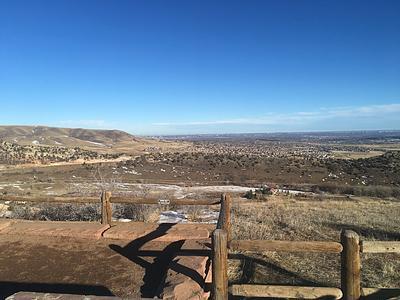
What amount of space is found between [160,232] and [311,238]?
4406 mm

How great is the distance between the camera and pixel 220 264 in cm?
511

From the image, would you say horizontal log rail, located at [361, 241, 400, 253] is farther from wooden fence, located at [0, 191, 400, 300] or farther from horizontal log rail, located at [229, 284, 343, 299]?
horizontal log rail, located at [229, 284, 343, 299]

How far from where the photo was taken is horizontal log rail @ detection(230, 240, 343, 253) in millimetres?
5051

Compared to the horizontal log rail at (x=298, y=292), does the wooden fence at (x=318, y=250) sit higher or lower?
higher

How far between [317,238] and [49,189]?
2128cm

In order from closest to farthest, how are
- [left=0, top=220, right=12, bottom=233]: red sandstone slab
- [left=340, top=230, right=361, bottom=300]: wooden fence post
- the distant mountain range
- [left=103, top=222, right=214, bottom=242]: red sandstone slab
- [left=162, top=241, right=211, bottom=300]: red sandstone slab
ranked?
[left=340, top=230, right=361, bottom=300]: wooden fence post < [left=162, top=241, right=211, bottom=300]: red sandstone slab < [left=103, top=222, right=214, bottom=242]: red sandstone slab < [left=0, top=220, right=12, bottom=233]: red sandstone slab < the distant mountain range

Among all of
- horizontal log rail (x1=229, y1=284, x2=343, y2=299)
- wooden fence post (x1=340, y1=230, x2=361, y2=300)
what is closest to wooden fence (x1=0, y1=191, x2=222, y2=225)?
horizontal log rail (x1=229, y1=284, x2=343, y2=299)

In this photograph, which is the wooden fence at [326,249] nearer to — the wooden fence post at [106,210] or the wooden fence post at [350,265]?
the wooden fence post at [350,265]

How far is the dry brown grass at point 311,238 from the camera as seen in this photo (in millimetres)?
7656

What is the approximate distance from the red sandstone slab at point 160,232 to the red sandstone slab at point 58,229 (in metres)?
0.32

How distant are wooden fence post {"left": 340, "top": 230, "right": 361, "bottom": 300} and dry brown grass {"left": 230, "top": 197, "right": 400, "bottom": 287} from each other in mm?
2370

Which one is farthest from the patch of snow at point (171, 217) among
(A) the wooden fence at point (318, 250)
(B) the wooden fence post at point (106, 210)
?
(A) the wooden fence at point (318, 250)

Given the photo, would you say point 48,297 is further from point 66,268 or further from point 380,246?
point 380,246

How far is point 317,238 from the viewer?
10.8 meters
